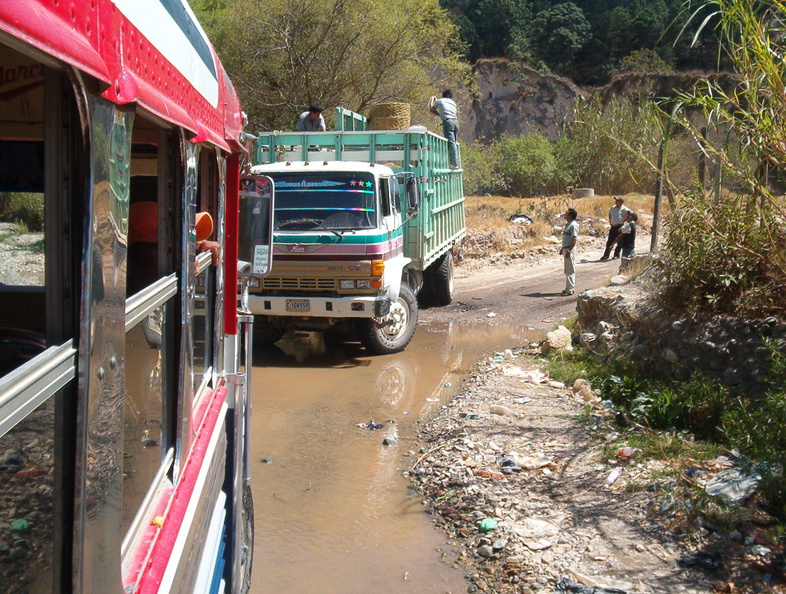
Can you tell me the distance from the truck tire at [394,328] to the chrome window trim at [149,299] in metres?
6.69

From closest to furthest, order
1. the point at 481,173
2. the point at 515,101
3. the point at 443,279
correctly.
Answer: the point at 443,279
the point at 481,173
the point at 515,101

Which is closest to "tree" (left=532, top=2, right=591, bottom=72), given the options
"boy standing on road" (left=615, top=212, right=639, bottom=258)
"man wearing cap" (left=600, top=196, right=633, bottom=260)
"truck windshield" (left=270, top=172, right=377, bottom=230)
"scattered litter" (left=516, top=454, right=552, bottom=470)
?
"man wearing cap" (left=600, top=196, right=633, bottom=260)

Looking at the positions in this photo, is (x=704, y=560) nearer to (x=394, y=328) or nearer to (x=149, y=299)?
(x=149, y=299)

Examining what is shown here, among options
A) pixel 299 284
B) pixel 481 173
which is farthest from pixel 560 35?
pixel 299 284

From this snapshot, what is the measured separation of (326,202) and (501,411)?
10.5 feet

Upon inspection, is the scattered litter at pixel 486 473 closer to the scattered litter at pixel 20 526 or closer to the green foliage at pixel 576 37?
the scattered litter at pixel 20 526

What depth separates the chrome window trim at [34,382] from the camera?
90 cm

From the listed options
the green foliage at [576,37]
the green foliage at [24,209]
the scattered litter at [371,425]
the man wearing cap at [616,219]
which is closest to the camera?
the green foliage at [24,209]

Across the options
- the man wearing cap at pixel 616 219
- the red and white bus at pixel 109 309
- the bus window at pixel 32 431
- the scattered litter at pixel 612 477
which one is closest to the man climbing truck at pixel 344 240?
the scattered litter at pixel 612 477

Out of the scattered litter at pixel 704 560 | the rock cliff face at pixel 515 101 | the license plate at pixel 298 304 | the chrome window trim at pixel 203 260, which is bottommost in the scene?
the scattered litter at pixel 704 560

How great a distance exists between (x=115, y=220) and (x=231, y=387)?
1927mm

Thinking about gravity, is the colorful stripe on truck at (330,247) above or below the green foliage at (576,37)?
below

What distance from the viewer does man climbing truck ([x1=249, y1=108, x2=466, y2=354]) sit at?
8188 mm

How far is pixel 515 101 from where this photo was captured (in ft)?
126
